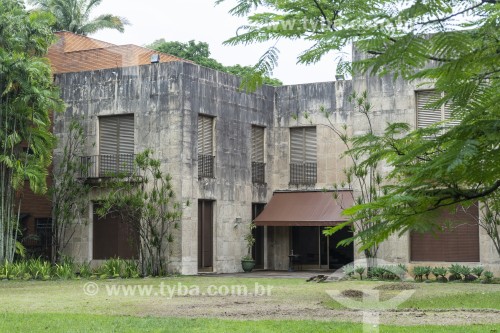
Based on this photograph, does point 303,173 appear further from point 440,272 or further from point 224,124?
point 440,272

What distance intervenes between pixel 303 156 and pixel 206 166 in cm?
456

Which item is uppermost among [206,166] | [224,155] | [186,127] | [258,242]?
[186,127]

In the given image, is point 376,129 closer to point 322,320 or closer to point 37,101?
point 37,101

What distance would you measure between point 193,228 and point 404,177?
22.3 metres

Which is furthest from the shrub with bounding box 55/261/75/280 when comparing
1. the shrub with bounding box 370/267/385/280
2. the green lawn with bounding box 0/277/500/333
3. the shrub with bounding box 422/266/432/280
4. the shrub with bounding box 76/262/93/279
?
the shrub with bounding box 422/266/432/280

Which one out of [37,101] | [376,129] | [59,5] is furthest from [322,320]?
[59,5]

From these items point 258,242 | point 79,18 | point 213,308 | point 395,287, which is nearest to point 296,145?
point 258,242

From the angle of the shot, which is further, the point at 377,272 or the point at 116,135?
the point at 116,135

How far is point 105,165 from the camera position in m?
30.0

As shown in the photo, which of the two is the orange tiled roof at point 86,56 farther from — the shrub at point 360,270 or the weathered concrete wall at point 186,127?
the shrub at point 360,270

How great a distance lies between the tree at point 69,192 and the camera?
29.8m

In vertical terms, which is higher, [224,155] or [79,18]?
[79,18]

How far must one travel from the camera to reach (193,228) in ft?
94.9

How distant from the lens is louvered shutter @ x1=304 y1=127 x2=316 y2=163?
32.6m
